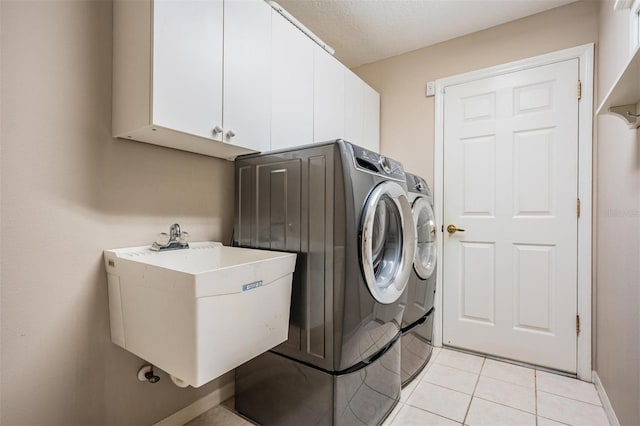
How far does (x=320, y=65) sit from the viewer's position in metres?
2.04

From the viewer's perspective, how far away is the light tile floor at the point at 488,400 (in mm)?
1581

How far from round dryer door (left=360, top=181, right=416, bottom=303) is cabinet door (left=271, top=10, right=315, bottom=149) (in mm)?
660

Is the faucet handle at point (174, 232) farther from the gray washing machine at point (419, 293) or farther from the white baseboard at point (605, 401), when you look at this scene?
the white baseboard at point (605, 401)

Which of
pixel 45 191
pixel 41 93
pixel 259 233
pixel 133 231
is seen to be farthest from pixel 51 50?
pixel 259 233

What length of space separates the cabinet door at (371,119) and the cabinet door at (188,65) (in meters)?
1.51

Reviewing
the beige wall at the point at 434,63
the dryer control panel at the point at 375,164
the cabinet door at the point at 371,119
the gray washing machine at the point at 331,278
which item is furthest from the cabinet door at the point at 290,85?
the beige wall at the point at 434,63

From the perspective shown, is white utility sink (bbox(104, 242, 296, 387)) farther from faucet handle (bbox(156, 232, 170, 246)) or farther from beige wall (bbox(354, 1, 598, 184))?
beige wall (bbox(354, 1, 598, 184))

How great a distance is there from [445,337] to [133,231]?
2.35 meters

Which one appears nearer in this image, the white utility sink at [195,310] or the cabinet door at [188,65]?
the white utility sink at [195,310]

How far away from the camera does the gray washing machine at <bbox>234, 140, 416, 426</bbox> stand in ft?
4.15

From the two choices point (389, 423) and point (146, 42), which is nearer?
point (146, 42)

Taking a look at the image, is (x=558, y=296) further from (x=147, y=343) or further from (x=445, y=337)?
(x=147, y=343)

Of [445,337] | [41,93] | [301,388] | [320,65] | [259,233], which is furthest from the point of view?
[445,337]

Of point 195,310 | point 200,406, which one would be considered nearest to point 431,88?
point 195,310
